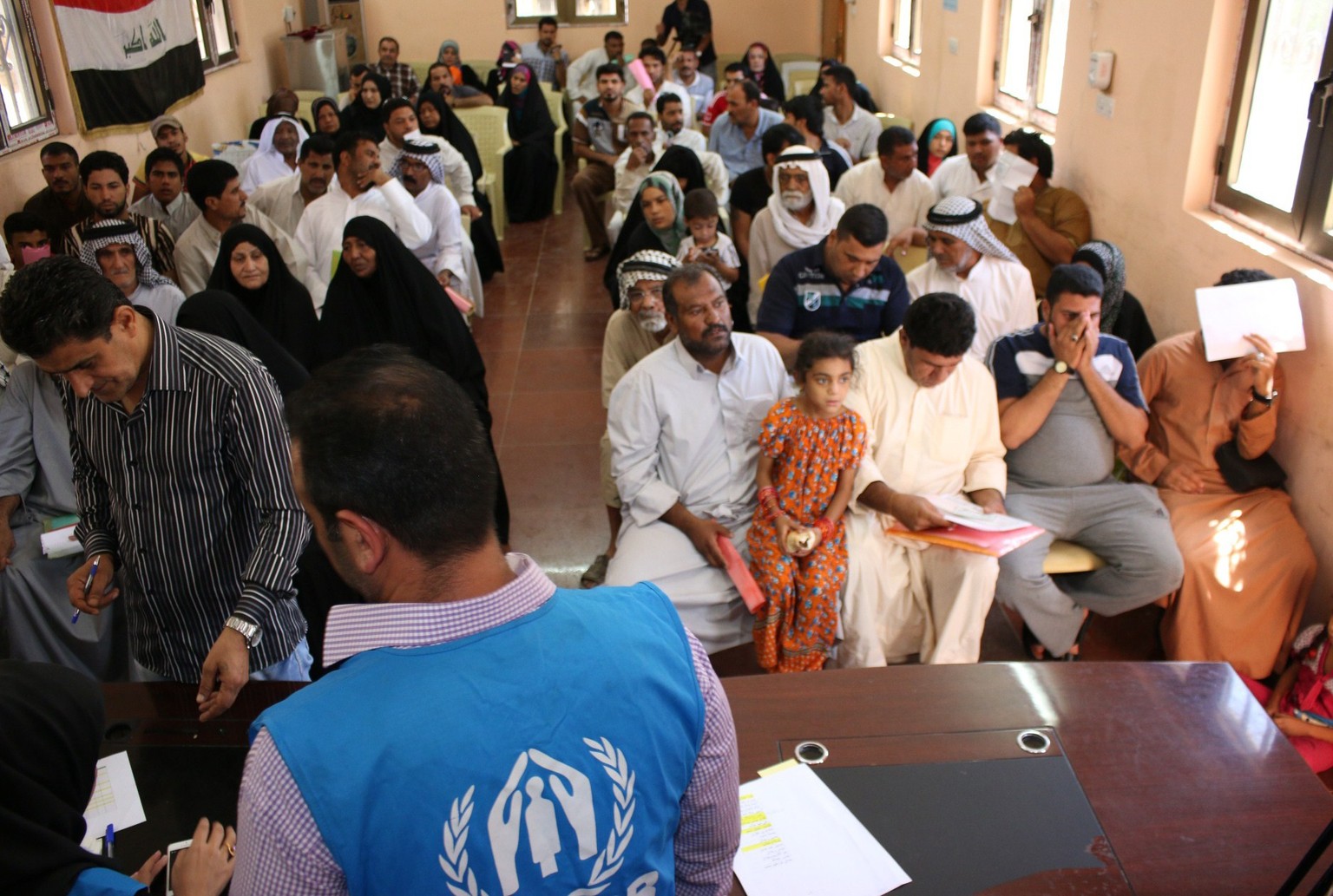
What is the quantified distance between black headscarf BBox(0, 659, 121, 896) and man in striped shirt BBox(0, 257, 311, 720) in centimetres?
45

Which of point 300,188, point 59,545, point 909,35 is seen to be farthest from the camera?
point 909,35

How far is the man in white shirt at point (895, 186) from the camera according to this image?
16.9ft

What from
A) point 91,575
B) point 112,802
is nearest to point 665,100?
point 91,575

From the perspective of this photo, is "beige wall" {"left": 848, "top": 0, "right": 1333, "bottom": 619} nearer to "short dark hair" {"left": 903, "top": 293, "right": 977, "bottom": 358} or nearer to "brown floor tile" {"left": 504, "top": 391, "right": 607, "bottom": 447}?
"short dark hair" {"left": 903, "top": 293, "right": 977, "bottom": 358}

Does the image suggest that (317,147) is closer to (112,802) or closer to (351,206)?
(351,206)

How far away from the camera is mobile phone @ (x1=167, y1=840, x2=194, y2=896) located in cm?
145

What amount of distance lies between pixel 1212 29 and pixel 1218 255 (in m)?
0.84

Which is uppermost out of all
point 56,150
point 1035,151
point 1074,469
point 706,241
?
point 56,150

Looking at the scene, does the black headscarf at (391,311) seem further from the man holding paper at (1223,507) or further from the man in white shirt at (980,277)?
the man holding paper at (1223,507)

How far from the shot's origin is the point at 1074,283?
124 inches

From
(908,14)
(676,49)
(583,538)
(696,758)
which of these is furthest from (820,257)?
(676,49)

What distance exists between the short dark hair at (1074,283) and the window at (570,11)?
395 inches

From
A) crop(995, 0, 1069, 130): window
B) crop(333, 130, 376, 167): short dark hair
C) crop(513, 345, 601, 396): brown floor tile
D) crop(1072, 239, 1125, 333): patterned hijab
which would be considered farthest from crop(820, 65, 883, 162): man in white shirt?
crop(1072, 239, 1125, 333): patterned hijab

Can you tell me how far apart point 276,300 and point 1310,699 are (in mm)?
3516
